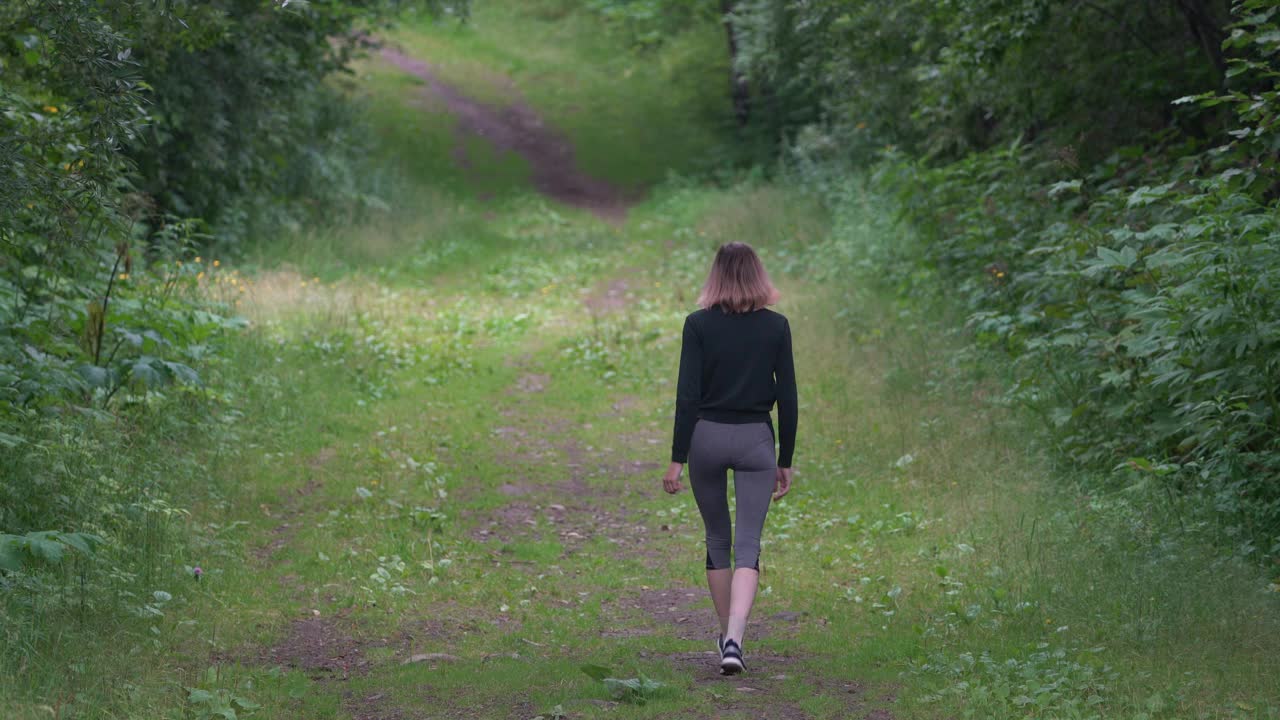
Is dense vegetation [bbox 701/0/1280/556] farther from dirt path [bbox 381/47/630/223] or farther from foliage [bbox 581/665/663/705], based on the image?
dirt path [bbox 381/47/630/223]

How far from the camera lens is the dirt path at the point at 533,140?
28.9 meters

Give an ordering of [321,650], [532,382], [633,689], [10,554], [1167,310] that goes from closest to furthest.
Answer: [10,554], [633,689], [321,650], [1167,310], [532,382]

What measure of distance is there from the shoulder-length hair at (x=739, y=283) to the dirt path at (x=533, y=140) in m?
20.6

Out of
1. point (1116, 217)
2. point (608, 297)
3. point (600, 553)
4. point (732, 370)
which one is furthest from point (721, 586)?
point (608, 297)

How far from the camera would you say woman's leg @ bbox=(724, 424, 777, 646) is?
19.0ft

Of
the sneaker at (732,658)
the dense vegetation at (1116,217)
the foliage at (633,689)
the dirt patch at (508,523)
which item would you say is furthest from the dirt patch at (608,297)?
the foliage at (633,689)

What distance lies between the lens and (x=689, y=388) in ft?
19.1

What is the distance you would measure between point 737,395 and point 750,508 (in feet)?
1.93

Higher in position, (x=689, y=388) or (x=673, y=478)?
(x=689, y=388)

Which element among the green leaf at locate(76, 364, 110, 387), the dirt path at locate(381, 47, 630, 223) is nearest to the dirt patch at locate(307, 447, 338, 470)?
the green leaf at locate(76, 364, 110, 387)

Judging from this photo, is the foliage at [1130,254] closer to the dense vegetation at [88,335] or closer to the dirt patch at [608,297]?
the dirt patch at [608,297]

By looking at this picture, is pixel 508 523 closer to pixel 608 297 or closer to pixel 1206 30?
pixel 1206 30

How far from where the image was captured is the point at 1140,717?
468cm

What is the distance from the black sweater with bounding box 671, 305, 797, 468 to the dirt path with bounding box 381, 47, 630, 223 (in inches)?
812
